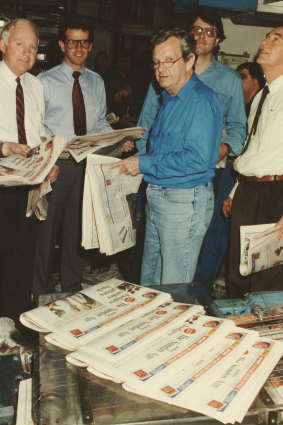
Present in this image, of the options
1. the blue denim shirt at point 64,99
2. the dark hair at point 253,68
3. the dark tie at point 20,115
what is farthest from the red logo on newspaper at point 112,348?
the dark hair at point 253,68

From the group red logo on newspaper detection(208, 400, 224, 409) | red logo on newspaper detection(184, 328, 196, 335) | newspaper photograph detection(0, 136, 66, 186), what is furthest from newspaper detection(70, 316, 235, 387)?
newspaper photograph detection(0, 136, 66, 186)

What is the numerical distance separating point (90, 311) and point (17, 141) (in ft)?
4.59

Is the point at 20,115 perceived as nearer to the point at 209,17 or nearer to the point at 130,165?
the point at 130,165

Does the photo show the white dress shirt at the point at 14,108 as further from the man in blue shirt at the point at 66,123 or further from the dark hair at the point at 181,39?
the dark hair at the point at 181,39

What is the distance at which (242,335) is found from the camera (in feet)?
3.88

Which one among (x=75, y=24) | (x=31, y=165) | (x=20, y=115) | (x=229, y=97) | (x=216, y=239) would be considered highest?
(x=75, y=24)

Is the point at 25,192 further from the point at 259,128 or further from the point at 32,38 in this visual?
the point at 259,128

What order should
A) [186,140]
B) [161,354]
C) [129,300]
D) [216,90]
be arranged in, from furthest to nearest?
1. [216,90]
2. [186,140]
3. [129,300]
4. [161,354]

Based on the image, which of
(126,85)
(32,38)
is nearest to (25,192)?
(32,38)

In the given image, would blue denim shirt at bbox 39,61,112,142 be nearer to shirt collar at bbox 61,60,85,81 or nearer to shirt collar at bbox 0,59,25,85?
shirt collar at bbox 61,60,85,81

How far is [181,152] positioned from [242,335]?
1096mm

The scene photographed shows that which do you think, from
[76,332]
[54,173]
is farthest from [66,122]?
[76,332]

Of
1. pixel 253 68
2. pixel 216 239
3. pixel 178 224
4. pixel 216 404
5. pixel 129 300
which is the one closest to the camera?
pixel 216 404

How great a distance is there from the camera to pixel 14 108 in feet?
7.80
